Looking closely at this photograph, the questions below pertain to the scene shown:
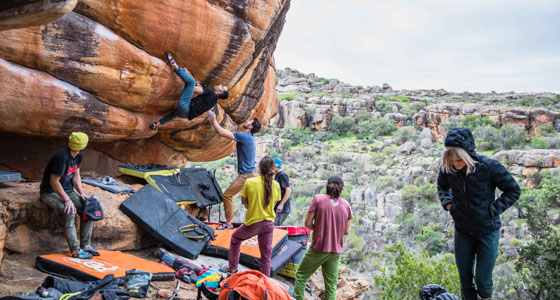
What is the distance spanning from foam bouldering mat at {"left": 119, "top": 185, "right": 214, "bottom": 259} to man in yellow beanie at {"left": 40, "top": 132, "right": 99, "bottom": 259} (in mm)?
819

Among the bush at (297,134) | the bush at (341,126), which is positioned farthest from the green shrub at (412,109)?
the bush at (297,134)

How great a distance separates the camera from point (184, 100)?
20.0ft

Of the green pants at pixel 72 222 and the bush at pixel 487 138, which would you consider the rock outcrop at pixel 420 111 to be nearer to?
the bush at pixel 487 138

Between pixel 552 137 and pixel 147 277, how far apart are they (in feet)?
141

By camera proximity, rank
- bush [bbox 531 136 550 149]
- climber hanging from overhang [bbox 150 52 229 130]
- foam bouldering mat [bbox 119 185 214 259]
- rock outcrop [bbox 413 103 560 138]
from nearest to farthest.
→ foam bouldering mat [bbox 119 185 214 259]
climber hanging from overhang [bbox 150 52 229 130]
bush [bbox 531 136 550 149]
rock outcrop [bbox 413 103 560 138]

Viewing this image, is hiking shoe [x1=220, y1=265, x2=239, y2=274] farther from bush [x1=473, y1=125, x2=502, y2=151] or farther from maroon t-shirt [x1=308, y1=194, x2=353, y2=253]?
bush [x1=473, y1=125, x2=502, y2=151]

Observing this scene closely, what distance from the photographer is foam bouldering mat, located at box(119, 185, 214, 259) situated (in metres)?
4.95

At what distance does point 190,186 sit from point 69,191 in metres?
2.86

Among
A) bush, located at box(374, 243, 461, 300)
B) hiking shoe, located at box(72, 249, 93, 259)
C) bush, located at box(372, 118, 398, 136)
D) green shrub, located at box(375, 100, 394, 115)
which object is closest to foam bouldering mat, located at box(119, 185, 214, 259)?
hiking shoe, located at box(72, 249, 93, 259)

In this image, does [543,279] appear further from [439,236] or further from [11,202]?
[439,236]

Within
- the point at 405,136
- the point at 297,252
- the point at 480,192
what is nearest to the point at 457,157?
the point at 480,192

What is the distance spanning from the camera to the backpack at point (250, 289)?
295cm

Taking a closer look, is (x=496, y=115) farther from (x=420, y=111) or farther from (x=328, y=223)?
(x=328, y=223)

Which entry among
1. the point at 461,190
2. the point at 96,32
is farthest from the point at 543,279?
the point at 96,32
